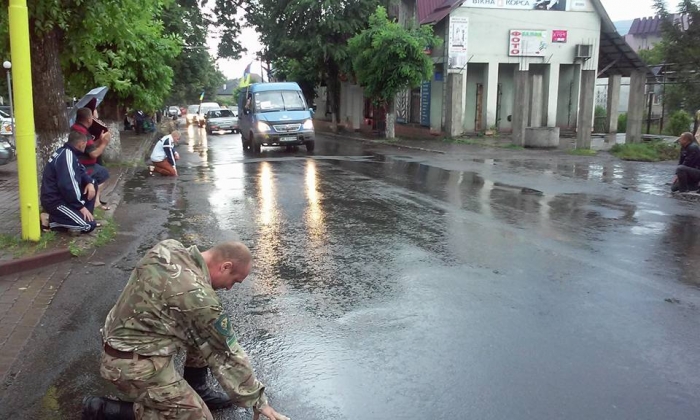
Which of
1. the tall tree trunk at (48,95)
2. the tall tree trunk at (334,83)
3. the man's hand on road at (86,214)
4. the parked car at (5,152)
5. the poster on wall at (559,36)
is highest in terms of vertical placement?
the poster on wall at (559,36)

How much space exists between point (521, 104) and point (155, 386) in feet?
69.4

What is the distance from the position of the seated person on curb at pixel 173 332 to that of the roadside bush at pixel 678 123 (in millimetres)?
26815

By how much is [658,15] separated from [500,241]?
14.1 meters

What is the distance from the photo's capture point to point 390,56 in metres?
24.8

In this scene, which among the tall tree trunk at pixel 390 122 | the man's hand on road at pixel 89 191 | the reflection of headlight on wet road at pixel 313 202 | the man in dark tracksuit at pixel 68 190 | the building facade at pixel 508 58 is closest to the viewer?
the man in dark tracksuit at pixel 68 190

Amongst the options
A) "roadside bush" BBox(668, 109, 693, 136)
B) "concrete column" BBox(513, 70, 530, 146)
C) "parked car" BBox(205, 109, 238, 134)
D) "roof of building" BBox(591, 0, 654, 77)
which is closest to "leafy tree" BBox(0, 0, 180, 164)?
"concrete column" BBox(513, 70, 530, 146)

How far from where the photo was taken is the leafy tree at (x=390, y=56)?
79.8ft

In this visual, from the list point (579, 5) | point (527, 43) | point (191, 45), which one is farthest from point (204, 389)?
point (191, 45)

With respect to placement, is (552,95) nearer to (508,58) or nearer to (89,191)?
(508,58)

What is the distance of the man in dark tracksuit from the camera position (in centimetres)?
734

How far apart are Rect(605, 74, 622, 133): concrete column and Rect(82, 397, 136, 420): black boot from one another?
3028 centimetres

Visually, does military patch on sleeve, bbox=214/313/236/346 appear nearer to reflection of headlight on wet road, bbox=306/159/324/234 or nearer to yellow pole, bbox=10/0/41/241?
yellow pole, bbox=10/0/41/241

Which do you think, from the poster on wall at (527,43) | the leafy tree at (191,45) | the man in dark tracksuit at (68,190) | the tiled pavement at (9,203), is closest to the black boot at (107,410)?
the man in dark tracksuit at (68,190)

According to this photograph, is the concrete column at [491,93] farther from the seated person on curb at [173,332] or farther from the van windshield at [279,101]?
the seated person on curb at [173,332]
